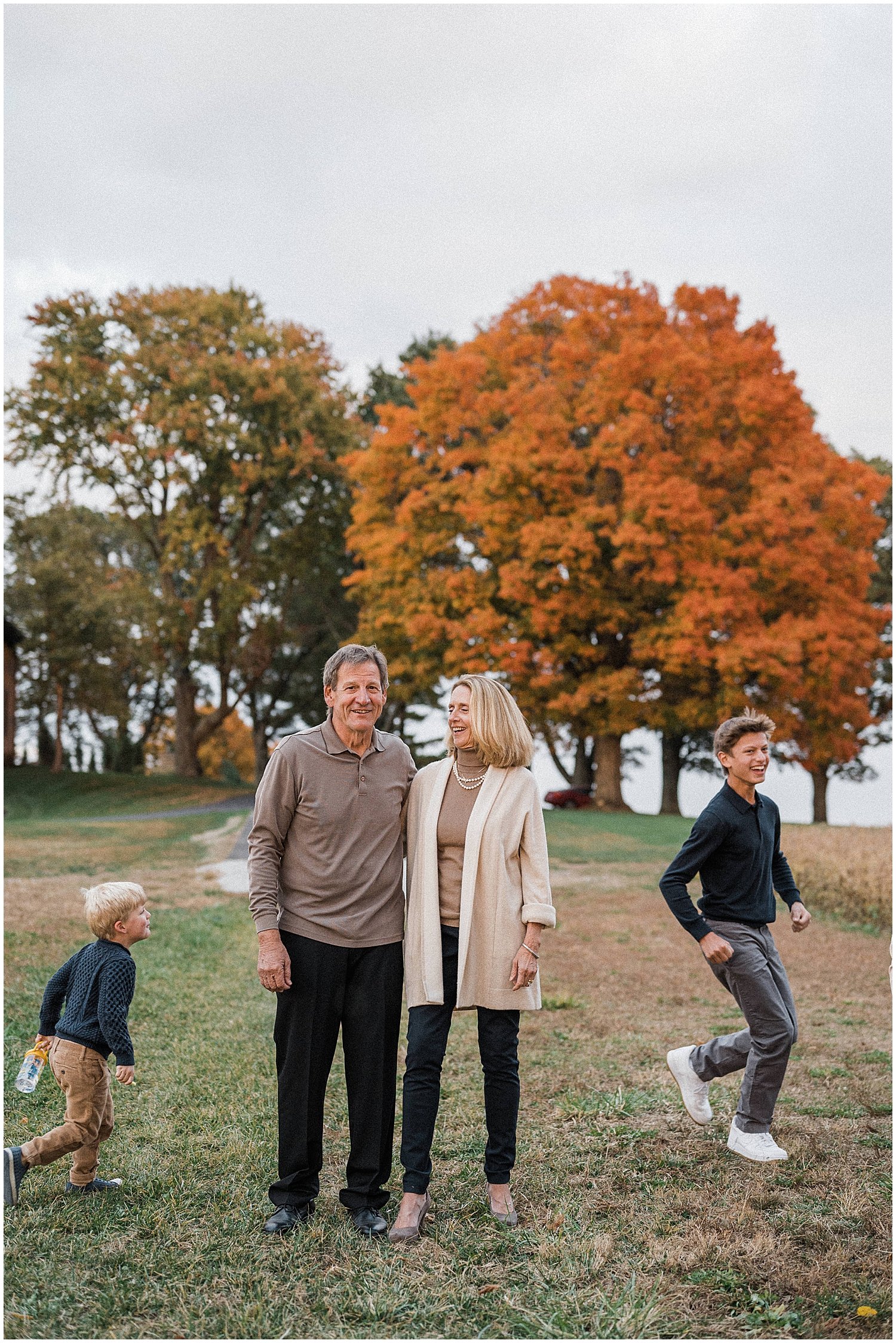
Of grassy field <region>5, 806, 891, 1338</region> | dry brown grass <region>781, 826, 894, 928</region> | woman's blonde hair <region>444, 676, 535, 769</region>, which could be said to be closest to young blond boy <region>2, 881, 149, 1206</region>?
grassy field <region>5, 806, 891, 1338</region>

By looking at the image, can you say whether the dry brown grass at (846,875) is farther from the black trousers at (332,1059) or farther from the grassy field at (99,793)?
the grassy field at (99,793)

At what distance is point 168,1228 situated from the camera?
12.1 feet

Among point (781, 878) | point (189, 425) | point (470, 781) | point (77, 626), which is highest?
point (189, 425)

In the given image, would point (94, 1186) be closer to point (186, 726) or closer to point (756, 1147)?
point (756, 1147)

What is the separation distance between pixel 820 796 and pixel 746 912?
2966cm

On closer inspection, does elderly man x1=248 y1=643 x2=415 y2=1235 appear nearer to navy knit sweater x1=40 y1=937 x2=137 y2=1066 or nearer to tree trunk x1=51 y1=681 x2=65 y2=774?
navy knit sweater x1=40 y1=937 x2=137 y2=1066

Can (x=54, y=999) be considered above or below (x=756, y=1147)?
above

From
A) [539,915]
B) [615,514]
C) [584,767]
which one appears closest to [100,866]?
[615,514]

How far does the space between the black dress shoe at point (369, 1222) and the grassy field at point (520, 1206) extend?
2.2 inches

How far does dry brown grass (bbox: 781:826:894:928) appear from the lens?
1209cm

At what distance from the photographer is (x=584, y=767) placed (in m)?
34.8

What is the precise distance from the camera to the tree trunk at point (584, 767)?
3469 centimetres

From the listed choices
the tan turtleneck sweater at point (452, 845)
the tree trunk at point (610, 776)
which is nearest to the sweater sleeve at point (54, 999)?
the tan turtleneck sweater at point (452, 845)

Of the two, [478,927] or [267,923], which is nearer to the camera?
[267,923]
